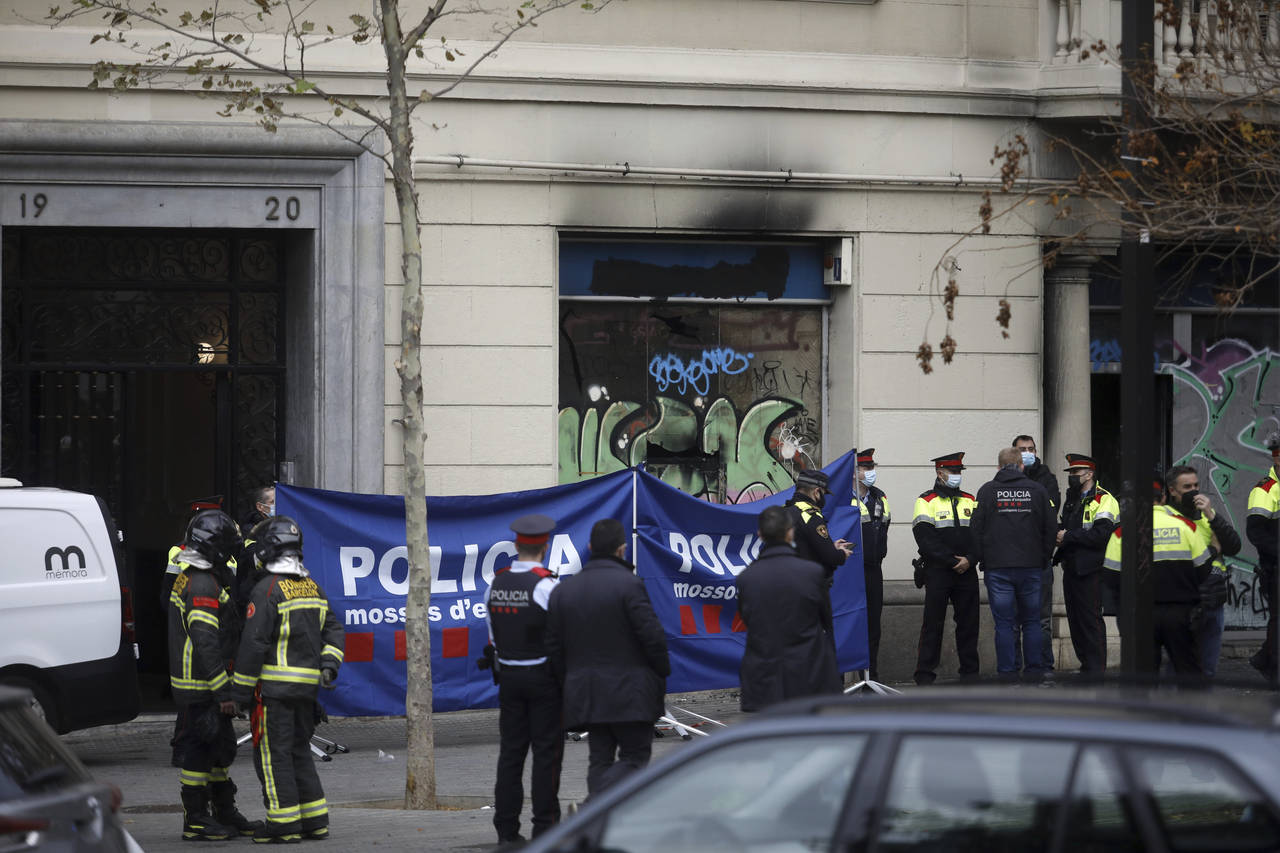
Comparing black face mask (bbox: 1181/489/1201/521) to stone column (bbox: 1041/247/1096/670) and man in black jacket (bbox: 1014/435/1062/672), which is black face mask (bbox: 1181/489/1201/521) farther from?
stone column (bbox: 1041/247/1096/670)

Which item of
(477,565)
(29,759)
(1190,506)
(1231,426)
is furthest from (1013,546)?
(29,759)

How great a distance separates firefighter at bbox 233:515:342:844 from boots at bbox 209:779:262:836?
0.59 feet

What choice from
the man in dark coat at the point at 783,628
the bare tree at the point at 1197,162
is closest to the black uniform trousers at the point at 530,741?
the man in dark coat at the point at 783,628

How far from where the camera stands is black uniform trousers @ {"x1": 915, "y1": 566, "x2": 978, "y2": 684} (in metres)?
14.6

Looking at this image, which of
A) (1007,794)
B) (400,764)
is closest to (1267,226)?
(1007,794)

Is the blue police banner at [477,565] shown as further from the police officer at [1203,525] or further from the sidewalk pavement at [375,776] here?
the police officer at [1203,525]

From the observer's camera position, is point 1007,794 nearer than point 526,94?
Yes

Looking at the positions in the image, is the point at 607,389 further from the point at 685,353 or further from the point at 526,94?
the point at 526,94

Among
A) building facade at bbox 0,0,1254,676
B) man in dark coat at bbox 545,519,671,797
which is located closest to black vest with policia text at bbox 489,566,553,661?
man in dark coat at bbox 545,519,671,797

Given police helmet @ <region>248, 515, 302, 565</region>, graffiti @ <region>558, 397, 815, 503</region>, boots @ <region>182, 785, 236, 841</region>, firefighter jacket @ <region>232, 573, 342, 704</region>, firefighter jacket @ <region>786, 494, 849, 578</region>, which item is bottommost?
boots @ <region>182, 785, 236, 841</region>

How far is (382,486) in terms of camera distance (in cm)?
1432

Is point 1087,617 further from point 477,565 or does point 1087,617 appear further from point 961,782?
point 961,782

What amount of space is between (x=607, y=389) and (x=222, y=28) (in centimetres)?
453

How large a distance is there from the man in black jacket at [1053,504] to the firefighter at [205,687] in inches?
299
